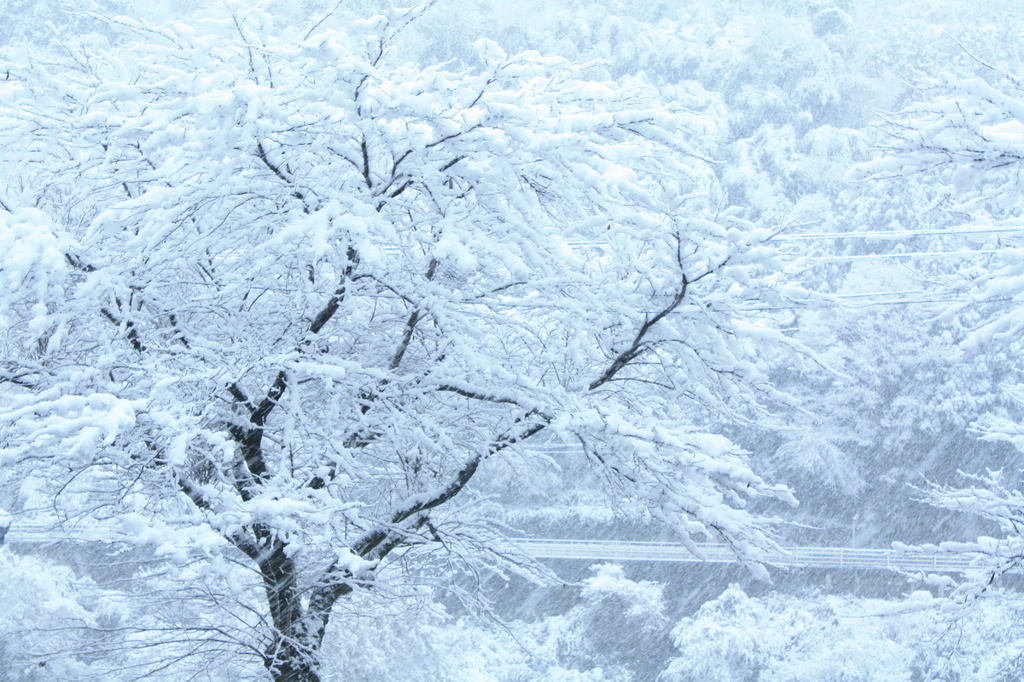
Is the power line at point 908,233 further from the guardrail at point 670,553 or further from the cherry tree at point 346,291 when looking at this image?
the guardrail at point 670,553

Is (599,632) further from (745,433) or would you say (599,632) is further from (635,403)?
(635,403)

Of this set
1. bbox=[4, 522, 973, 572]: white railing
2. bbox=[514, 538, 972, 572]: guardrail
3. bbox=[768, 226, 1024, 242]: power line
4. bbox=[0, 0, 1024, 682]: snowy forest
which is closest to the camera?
bbox=[0, 0, 1024, 682]: snowy forest

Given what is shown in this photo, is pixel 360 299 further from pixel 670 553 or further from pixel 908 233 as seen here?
pixel 670 553

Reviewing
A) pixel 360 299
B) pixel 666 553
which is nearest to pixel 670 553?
pixel 666 553

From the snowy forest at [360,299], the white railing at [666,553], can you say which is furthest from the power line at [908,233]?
the white railing at [666,553]

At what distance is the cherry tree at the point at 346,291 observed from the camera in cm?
298

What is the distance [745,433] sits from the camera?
19.2m

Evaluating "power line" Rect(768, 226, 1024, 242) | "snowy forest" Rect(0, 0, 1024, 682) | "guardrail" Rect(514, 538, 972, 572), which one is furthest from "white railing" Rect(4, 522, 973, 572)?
"snowy forest" Rect(0, 0, 1024, 682)

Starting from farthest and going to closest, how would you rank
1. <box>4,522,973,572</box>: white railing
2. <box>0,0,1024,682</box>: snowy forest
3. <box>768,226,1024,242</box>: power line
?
<box>4,522,973,572</box>: white railing
<box>768,226,1024,242</box>: power line
<box>0,0,1024,682</box>: snowy forest

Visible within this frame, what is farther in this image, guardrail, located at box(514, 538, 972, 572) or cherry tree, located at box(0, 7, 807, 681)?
guardrail, located at box(514, 538, 972, 572)

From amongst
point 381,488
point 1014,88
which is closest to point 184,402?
point 381,488

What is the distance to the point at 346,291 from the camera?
3271 millimetres

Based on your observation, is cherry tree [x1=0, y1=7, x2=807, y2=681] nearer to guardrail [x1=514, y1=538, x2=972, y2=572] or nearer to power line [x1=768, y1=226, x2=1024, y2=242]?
power line [x1=768, y1=226, x2=1024, y2=242]

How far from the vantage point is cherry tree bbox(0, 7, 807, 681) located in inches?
117
